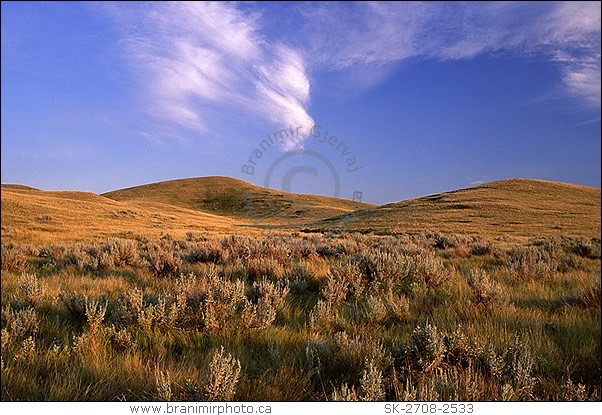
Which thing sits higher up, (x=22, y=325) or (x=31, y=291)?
(x=31, y=291)

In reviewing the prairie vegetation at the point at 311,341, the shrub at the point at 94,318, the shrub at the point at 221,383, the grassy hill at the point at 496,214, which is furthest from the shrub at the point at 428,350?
the grassy hill at the point at 496,214

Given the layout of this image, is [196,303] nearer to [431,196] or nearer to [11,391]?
[11,391]

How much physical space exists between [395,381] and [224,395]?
1.26 m

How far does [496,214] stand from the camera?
67.8 feet

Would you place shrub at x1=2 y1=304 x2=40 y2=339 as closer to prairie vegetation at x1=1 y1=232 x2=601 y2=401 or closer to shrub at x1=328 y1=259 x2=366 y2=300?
prairie vegetation at x1=1 y1=232 x2=601 y2=401

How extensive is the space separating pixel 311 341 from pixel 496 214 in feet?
68.2

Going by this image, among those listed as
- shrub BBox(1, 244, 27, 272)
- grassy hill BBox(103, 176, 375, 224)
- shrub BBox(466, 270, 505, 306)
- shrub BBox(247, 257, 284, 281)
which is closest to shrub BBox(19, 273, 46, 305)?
shrub BBox(247, 257, 284, 281)

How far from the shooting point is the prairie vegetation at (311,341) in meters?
2.64

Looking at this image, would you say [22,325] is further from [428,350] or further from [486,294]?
[486,294]

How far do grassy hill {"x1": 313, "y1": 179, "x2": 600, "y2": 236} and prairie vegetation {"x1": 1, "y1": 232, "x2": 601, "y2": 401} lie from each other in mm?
14682

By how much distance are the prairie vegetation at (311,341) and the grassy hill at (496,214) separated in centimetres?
1468

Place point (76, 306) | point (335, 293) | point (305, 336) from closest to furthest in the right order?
point (305, 336) → point (76, 306) → point (335, 293)

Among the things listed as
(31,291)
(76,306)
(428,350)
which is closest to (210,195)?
(31,291)

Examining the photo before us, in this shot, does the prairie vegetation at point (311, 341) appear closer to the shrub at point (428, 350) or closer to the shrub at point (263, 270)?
the shrub at point (428, 350)
